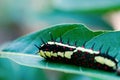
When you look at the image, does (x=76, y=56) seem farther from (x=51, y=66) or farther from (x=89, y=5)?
(x=89, y=5)

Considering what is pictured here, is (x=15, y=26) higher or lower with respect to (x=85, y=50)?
higher

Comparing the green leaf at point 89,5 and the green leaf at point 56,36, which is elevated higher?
the green leaf at point 89,5

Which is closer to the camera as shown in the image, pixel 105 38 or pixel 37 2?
pixel 105 38

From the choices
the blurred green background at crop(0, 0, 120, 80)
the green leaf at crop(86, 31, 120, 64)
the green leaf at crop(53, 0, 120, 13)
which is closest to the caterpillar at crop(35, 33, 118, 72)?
the green leaf at crop(86, 31, 120, 64)

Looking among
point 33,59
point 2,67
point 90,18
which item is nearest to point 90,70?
point 33,59

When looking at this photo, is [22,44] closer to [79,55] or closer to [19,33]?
[79,55]

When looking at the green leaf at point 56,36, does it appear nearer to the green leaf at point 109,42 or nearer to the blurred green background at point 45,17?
the green leaf at point 109,42

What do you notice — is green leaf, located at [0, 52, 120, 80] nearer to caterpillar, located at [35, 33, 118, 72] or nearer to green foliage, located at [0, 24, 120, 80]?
green foliage, located at [0, 24, 120, 80]

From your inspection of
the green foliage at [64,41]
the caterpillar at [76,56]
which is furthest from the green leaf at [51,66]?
the caterpillar at [76,56]
